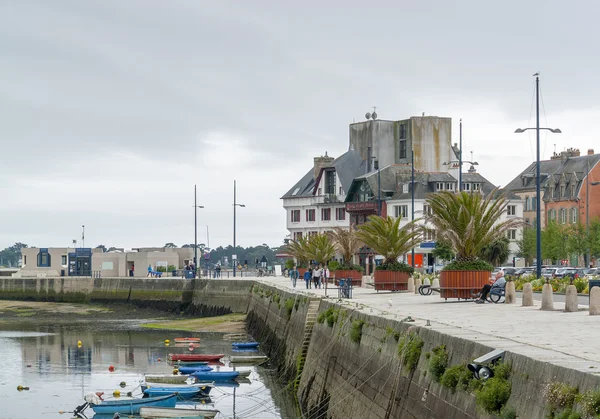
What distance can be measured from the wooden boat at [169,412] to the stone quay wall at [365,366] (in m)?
3.81

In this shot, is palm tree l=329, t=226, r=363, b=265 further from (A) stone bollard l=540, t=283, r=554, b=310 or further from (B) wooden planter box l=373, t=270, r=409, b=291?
(A) stone bollard l=540, t=283, r=554, b=310

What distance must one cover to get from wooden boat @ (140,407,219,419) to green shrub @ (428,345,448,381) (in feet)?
53.0

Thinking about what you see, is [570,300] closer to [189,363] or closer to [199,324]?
[189,363]

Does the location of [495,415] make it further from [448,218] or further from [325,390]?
[448,218]

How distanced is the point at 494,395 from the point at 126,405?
75.1 ft

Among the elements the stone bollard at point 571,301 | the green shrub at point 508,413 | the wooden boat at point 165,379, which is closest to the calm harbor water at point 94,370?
the wooden boat at point 165,379

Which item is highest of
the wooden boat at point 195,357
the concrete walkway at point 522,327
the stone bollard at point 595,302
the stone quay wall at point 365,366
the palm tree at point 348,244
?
the palm tree at point 348,244

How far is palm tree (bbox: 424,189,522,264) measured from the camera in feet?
138

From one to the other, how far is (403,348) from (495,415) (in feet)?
23.5

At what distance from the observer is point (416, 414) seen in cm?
2202

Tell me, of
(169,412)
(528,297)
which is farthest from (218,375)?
(528,297)

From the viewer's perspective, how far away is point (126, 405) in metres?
37.5

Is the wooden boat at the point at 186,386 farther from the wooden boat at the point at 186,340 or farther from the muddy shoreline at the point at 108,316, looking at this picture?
the muddy shoreline at the point at 108,316

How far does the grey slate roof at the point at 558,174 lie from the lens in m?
124
